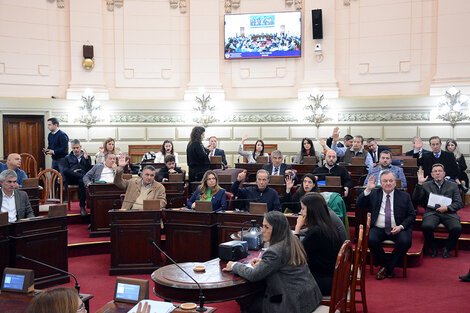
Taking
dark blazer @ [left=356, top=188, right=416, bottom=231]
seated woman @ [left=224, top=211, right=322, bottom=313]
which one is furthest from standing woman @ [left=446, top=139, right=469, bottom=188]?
seated woman @ [left=224, top=211, right=322, bottom=313]

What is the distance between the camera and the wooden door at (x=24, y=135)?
1074 cm

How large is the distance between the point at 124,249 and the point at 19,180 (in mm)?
2245

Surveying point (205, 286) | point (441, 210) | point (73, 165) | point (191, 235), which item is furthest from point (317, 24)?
point (205, 286)

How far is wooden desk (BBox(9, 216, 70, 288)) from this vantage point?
5293 mm

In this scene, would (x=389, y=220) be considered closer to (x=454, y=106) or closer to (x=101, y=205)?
(x=101, y=205)

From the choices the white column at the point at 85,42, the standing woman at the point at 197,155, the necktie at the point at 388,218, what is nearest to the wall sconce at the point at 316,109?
the standing woman at the point at 197,155

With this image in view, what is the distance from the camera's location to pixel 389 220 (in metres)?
5.66

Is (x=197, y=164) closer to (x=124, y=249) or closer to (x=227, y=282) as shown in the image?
(x=124, y=249)

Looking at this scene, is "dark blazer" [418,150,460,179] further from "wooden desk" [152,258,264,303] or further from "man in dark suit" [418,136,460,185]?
"wooden desk" [152,258,264,303]

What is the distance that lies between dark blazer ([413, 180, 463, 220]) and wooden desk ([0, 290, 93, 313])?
4.86 meters

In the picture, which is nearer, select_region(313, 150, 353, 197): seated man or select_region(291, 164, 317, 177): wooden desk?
select_region(313, 150, 353, 197): seated man

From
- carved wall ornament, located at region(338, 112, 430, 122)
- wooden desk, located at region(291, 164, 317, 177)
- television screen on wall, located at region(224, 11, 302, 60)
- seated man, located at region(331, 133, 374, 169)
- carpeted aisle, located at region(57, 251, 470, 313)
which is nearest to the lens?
carpeted aisle, located at region(57, 251, 470, 313)

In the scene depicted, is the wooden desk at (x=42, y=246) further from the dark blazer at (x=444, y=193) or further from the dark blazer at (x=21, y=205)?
the dark blazer at (x=444, y=193)

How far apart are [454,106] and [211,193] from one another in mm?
6184
